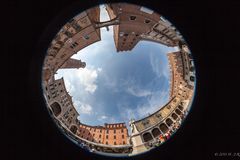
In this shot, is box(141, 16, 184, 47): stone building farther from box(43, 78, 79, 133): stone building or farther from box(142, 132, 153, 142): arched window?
box(142, 132, 153, 142): arched window

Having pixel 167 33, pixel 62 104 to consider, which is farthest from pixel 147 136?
pixel 167 33

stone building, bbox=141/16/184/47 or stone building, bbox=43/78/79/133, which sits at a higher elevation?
stone building, bbox=141/16/184/47

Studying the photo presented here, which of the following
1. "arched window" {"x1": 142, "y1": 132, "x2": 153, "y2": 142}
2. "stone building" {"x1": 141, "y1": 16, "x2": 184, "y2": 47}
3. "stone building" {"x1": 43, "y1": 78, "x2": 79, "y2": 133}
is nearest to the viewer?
"stone building" {"x1": 141, "y1": 16, "x2": 184, "y2": 47}

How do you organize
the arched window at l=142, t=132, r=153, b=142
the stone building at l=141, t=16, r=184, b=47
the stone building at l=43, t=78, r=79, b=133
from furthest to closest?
1. the arched window at l=142, t=132, r=153, b=142
2. the stone building at l=43, t=78, r=79, b=133
3. the stone building at l=141, t=16, r=184, b=47

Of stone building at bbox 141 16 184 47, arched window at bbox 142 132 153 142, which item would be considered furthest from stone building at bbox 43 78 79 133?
stone building at bbox 141 16 184 47

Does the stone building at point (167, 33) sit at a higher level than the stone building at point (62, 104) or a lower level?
higher

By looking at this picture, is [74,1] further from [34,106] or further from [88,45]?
[88,45]

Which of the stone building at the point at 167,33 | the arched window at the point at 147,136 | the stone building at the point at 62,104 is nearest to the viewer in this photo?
the stone building at the point at 167,33

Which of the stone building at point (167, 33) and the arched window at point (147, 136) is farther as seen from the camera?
the arched window at point (147, 136)

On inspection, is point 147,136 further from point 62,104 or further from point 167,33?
point 167,33

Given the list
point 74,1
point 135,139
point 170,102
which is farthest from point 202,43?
point 135,139

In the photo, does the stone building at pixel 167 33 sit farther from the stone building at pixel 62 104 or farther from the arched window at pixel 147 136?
the arched window at pixel 147 136

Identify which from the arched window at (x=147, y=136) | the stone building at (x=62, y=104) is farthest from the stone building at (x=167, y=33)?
the arched window at (x=147, y=136)

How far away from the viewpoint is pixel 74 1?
543 cm
